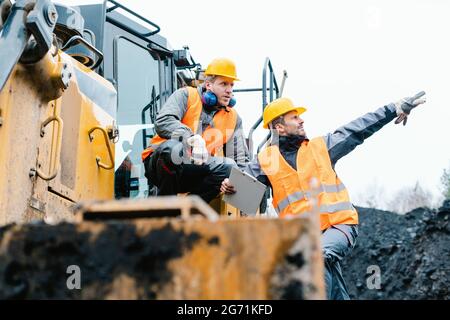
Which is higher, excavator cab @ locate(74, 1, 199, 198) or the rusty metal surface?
excavator cab @ locate(74, 1, 199, 198)

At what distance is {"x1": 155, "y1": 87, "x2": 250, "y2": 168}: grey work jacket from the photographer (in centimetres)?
429

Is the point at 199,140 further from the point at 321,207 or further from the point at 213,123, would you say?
the point at 321,207

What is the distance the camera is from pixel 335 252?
421 cm

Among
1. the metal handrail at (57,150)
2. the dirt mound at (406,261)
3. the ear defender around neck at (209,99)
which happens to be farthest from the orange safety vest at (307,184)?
the dirt mound at (406,261)

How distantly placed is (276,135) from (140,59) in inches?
44.1

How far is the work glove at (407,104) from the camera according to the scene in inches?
183

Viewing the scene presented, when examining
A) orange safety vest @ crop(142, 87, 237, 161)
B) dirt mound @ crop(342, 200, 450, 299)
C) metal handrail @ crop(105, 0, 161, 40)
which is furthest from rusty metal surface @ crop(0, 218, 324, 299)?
dirt mound @ crop(342, 200, 450, 299)

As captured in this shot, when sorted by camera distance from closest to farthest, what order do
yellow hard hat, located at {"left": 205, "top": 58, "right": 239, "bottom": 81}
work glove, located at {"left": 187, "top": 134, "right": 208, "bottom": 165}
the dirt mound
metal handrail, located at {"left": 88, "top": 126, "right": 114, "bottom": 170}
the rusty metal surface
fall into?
the rusty metal surface, metal handrail, located at {"left": 88, "top": 126, "right": 114, "bottom": 170}, work glove, located at {"left": 187, "top": 134, "right": 208, "bottom": 165}, yellow hard hat, located at {"left": 205, "top": 58, "right": 239, "bottom": 81}, the dirt mound

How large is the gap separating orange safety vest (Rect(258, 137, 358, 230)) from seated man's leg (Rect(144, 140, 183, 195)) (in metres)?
0.67

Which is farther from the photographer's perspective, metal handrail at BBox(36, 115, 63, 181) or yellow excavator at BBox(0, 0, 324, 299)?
metal handrail at BBox(36, 115, 63, 181)

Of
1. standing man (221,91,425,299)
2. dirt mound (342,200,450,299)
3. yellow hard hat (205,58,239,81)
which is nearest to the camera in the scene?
standing man (221,91,425,299)

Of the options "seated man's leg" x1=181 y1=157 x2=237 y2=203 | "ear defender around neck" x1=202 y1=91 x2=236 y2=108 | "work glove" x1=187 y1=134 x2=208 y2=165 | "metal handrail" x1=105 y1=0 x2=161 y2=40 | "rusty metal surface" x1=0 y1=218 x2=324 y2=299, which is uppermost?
"metal handrail" x1=105 y1=0 x2=161 y2=40

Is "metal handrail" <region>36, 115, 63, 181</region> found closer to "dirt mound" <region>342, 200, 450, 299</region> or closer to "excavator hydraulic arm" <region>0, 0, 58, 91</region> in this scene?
"excavator hydraulic arm" <region>0, 0, 58, 91</region>
